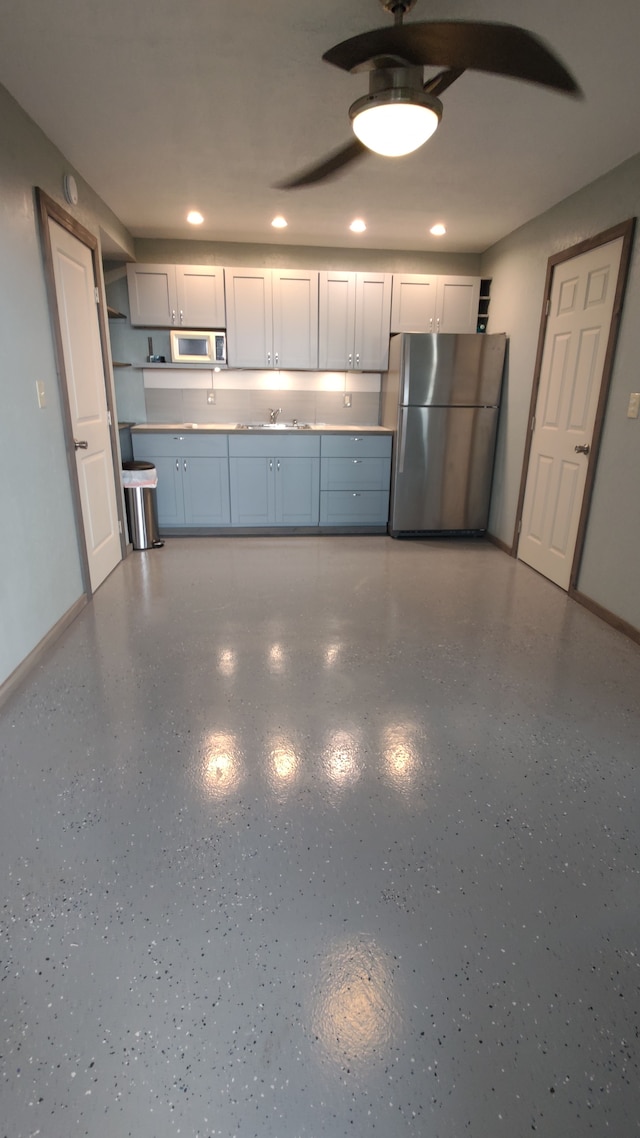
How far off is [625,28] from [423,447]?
285 centimetres

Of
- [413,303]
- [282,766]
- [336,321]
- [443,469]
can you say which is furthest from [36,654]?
[413,303]

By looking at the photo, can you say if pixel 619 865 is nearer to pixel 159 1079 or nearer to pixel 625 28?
pixel 159 1079

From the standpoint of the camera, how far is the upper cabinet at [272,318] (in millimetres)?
4566

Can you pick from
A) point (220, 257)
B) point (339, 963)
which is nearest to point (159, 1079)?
point (339, 963)

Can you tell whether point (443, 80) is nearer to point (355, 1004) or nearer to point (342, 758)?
point (342, 758)

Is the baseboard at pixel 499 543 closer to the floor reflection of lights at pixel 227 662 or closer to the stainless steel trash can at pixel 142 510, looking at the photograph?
the floor reflection of lights at pixel 227 662

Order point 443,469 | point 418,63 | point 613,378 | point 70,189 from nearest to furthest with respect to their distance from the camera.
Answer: point 418,63 < point 70,189 < point 613,378 < point 443,469

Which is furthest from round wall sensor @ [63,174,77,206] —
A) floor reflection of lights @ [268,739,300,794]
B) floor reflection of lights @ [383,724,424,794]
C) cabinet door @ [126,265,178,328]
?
floor reflection of lights @ [383,724,424,794]

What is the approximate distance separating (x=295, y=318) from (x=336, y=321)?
1.18 ft

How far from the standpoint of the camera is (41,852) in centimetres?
153

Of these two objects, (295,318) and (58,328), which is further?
(295,318)

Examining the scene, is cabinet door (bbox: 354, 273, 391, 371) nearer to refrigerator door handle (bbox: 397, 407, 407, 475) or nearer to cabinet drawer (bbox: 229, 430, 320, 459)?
refrigerator door handle (bbox: 397, 407, 407, 475)

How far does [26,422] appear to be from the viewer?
2.48 meters

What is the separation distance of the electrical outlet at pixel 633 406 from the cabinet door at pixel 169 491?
3.35m
